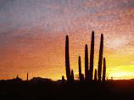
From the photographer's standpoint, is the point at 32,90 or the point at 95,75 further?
the point at 32,90

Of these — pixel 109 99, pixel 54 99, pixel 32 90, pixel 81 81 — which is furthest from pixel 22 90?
pixel 109 99

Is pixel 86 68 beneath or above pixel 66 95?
above

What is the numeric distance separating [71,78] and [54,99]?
1.89 meters

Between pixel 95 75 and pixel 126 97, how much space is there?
121 inches

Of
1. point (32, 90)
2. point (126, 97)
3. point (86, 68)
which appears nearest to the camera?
point (86, 68)

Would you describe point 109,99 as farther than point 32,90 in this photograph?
No

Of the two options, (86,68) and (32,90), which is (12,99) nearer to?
(32,90)

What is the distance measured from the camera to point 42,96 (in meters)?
18.5

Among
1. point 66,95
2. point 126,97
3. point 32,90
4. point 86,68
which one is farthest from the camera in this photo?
point 32,90

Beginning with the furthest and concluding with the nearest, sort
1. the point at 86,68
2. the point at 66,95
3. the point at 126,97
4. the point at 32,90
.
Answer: the point at 32,90, the point at 126,97, the point at 86,68, the point at 66,95

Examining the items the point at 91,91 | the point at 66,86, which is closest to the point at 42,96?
the point at 66,86

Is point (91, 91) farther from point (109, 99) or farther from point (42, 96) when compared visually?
point (42, 96)

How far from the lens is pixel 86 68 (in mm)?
17734

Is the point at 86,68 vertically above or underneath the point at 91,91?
above
